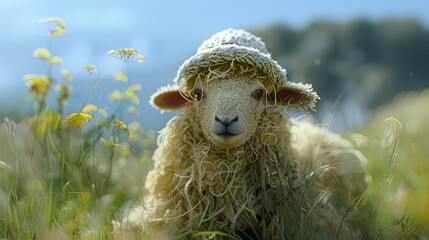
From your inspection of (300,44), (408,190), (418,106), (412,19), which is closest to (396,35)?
(412,19)

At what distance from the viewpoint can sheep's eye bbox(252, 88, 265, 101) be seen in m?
2.26

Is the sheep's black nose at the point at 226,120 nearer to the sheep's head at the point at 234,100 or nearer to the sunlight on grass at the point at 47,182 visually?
the sheep's head at the point at 234,100

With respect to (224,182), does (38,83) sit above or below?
above

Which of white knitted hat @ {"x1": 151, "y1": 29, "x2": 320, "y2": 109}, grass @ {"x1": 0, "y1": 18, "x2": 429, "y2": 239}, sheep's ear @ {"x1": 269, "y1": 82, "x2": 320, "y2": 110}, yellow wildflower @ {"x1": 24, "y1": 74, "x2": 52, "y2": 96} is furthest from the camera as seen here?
A: sheep's ear @ {"x1": 269, "y1": 82, "x2": 320, "y2": 110}

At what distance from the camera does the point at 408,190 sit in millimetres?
2580

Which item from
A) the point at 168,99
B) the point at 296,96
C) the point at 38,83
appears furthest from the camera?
the point at 168,99

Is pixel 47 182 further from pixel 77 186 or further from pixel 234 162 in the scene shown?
pixel 234 162

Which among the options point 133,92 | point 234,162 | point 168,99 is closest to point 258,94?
point 234,162

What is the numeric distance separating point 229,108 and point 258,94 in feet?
0.68

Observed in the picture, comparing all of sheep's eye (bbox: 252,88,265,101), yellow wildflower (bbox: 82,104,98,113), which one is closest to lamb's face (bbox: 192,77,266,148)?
sheep's eye (bbox: 252,88,265,101)

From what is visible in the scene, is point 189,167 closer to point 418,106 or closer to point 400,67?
point 418,106

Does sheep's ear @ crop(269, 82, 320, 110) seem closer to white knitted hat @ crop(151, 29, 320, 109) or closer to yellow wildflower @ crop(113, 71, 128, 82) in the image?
white knitted hat @ crop(151, 29, 320, 109)

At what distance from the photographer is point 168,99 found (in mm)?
2535

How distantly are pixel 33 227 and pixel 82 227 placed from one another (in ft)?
0.55
